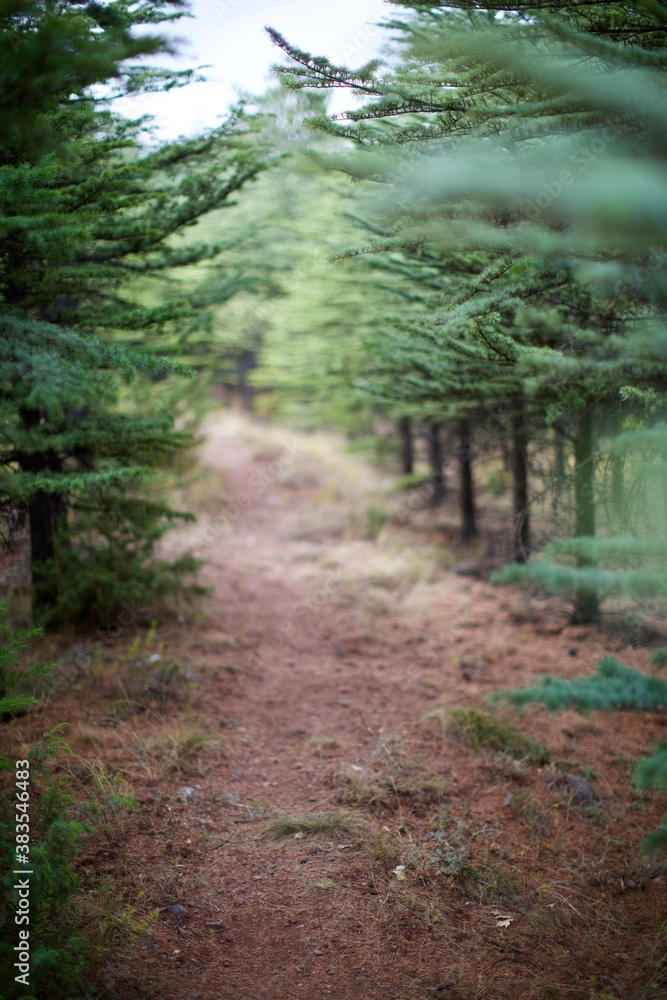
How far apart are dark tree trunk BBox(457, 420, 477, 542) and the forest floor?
3147 mm

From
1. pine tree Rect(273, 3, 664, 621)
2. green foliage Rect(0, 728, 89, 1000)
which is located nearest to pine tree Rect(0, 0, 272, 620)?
pine tree Rect(273, 3, 664, 621)

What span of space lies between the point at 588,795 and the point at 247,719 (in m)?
3.19

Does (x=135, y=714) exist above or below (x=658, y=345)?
below

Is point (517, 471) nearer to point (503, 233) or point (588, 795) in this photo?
point (588, 795)

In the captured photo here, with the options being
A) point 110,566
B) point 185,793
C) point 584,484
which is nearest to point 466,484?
point 584,484

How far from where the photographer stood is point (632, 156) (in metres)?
3.10

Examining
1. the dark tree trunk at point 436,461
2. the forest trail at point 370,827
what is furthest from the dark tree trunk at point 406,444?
the forest trail at point 370,827

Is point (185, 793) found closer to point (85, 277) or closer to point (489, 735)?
point (489, 735)

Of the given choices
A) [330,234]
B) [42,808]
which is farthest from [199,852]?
[330,234]

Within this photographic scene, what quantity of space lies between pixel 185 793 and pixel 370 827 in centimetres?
149

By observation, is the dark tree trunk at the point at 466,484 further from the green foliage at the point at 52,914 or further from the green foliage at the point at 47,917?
the green foliage at the point at 47,917

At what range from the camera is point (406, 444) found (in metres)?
14.2

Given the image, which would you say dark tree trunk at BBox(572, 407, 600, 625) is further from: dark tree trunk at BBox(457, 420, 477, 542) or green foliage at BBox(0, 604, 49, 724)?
green foliage at BBox(0, 604, 49, 724)

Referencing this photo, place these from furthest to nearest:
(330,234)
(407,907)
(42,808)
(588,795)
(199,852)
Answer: (330,234) → (588,795) → (199,852) → (407,907) → (42,808)
